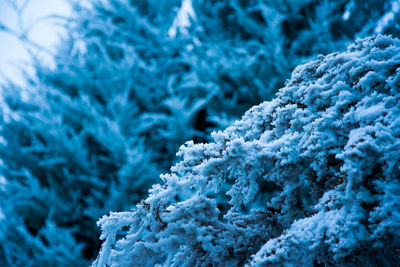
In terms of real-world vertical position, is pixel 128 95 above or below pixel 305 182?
above

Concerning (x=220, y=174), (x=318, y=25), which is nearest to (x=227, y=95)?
(x=318, y=25)

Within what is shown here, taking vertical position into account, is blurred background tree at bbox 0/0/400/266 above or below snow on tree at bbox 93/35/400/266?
above

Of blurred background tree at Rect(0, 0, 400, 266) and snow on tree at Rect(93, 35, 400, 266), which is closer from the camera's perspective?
snow on tree at Rect(93, 35, 400, 266)

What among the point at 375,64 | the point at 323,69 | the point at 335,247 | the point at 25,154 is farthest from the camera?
the point at 25,154

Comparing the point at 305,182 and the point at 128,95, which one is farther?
the point at 128,95

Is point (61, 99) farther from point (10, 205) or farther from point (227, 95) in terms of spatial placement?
point (227, 95)
